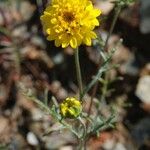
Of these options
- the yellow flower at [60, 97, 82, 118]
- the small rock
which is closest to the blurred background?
the small rock

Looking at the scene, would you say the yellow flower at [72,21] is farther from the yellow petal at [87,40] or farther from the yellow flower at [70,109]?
the yellow flower at [70,109]

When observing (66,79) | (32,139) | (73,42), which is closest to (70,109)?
(73,42)

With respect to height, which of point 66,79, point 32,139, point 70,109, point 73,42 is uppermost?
point 73,42

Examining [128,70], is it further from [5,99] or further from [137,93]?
[5,99]

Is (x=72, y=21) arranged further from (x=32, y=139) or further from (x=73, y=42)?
(x=32, y=139)

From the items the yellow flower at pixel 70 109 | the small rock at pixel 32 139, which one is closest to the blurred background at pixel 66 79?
the small rock at pixel 32 139

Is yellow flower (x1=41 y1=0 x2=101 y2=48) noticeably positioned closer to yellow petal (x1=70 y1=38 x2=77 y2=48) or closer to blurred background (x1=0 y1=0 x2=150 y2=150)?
yellow petal (x1=70 y1=38 x2=77 y2=48)
